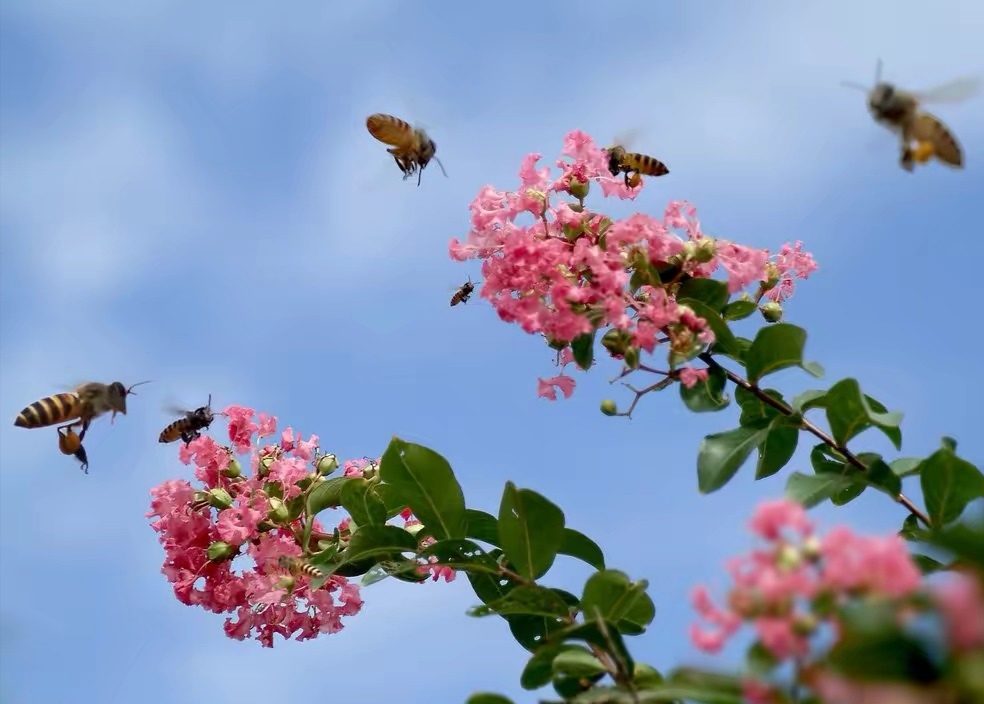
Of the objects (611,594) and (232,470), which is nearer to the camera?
(611,594)

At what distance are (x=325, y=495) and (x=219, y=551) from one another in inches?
16.0

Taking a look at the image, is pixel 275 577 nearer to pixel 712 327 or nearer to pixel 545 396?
pixel 545 396

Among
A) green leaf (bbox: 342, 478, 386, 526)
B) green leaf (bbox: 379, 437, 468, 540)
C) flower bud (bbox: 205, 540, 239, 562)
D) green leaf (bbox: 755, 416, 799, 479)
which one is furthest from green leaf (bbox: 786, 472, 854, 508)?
flower bud (bbox: 205, 540, 239, 562)

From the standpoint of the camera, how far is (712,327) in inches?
118

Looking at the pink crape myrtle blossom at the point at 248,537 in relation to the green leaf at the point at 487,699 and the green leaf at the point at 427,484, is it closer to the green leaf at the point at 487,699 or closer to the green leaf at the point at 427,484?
the green leaf at the point at 427,484

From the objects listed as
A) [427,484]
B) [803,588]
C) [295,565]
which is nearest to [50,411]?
[295,565]

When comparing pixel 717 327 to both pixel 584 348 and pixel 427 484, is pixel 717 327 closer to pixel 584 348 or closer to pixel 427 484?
pixel 584 348

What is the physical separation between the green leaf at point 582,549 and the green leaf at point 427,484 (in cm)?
31

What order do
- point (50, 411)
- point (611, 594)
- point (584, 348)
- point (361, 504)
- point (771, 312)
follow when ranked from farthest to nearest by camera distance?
point (50, 411) → point (771, 312) → point (361, 504) → point (584, 348) → point (611, 594)

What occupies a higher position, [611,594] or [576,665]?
[611,594]

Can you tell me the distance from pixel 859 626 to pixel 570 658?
3.57 ft

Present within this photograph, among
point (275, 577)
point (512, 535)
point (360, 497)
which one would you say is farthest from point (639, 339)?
point (275, 577)

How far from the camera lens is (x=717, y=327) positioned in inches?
118

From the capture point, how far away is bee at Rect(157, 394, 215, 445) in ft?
13.9
